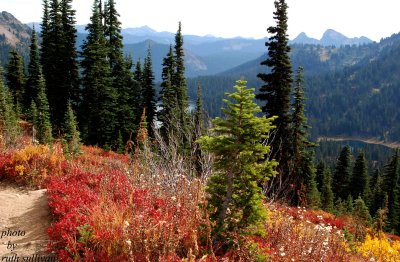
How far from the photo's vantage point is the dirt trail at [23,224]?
5.61 meters

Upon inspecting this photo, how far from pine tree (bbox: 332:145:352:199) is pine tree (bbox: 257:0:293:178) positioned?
1744 inches

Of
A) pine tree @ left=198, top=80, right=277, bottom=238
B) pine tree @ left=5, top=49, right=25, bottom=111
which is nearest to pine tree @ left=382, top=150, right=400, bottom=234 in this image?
pine tree @ left=198, top=80, right=277, bottom=238

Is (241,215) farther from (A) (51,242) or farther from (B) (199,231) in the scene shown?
(A) (51,242)

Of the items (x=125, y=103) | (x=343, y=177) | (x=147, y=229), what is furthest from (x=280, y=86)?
(x=343, y=177)

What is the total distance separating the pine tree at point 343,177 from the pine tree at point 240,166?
62.3 metres

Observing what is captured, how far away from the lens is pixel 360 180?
60094 millimetres

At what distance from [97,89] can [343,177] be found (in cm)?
4975

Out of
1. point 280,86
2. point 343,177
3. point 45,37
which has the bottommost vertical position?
point 343,177

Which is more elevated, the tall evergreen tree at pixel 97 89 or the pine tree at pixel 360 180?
the tall evergreen tree at pixel 97 89

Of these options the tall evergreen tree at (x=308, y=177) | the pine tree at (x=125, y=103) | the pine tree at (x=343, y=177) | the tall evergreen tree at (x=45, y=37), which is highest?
the tall evergreen tree at (x=45, y=37)

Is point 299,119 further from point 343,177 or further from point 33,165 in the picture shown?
point 343,177

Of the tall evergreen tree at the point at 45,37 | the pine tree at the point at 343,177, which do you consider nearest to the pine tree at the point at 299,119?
the tall evergreen tree at the point at 45,37

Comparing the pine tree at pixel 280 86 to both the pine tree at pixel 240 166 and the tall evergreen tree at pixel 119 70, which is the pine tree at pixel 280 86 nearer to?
the pine tree at pixel 240 166

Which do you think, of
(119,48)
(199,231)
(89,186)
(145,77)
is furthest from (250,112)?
(145,77)
